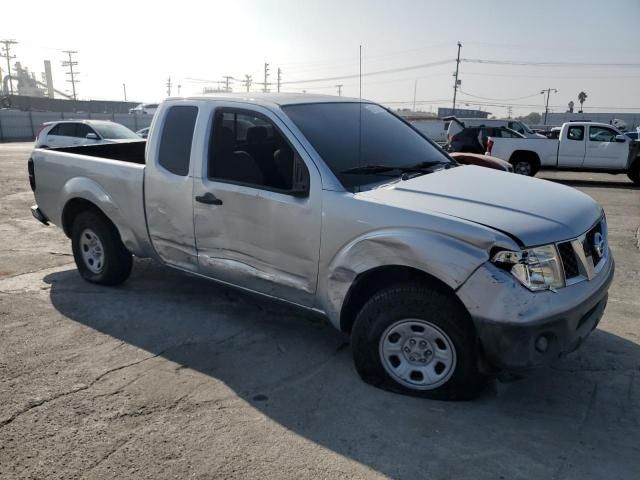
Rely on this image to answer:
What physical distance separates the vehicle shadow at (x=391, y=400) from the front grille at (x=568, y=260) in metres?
0.85

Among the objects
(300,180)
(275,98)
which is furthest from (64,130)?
(300,180)

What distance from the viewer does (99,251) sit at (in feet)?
17.5

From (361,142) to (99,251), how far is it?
2.95m

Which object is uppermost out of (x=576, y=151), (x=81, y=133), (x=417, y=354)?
(x=81, y=133)

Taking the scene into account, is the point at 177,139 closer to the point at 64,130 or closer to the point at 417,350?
the point at 417,350

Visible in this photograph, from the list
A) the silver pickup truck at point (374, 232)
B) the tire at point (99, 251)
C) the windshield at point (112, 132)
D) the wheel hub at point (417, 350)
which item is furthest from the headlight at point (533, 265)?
the windshield at point (112, 132)

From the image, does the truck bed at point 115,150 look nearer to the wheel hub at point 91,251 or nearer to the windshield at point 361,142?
the wheel hub at point 91,251

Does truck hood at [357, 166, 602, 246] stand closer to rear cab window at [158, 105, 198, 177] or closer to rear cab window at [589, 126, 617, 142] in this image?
rear cab window at [158, 105, 198, 177]

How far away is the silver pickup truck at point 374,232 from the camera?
2.91 m

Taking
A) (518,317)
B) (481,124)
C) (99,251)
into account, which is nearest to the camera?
(518,317)

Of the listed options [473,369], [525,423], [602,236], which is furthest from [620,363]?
[473,369]

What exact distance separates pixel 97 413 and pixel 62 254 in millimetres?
4017

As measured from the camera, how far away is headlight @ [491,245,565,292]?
112 inches

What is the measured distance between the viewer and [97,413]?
3209 millimetres
